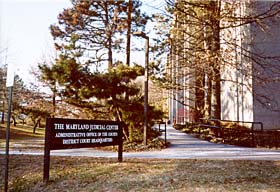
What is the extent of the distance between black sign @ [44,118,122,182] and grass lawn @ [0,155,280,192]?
0.53 metres

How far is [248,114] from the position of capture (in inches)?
609

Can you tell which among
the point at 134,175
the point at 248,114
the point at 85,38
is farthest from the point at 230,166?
the point at 85,38

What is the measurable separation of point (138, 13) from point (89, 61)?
140 inches

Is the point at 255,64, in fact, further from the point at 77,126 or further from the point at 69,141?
the point at 69,141

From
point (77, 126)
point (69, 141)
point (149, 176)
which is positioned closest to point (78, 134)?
point (77, 126)

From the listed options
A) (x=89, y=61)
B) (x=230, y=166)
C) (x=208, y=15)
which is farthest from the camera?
(x=89, y=61)

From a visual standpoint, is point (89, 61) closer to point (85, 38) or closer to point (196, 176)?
point (85, 38)

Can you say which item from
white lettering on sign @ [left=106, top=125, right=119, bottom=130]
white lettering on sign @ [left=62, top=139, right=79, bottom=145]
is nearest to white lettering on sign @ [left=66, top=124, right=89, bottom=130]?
white lettering on sign @ [left=62, top=139, right=79, bottom=145]

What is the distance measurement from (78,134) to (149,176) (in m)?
1.86

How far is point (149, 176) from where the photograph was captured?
21.4ft

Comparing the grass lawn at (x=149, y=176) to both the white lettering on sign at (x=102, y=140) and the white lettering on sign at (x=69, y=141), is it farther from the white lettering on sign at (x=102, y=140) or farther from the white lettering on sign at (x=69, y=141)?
the white lettering on sign at (x=69, y=141)

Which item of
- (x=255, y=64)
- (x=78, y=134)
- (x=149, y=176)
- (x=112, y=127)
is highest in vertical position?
(x=255, y=64)

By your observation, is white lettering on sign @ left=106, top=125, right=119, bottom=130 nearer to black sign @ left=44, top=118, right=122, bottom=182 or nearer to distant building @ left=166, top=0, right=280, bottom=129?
black sign @ left=44, top=118, right=122, bottom=182

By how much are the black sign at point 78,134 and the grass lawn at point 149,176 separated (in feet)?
1.74
